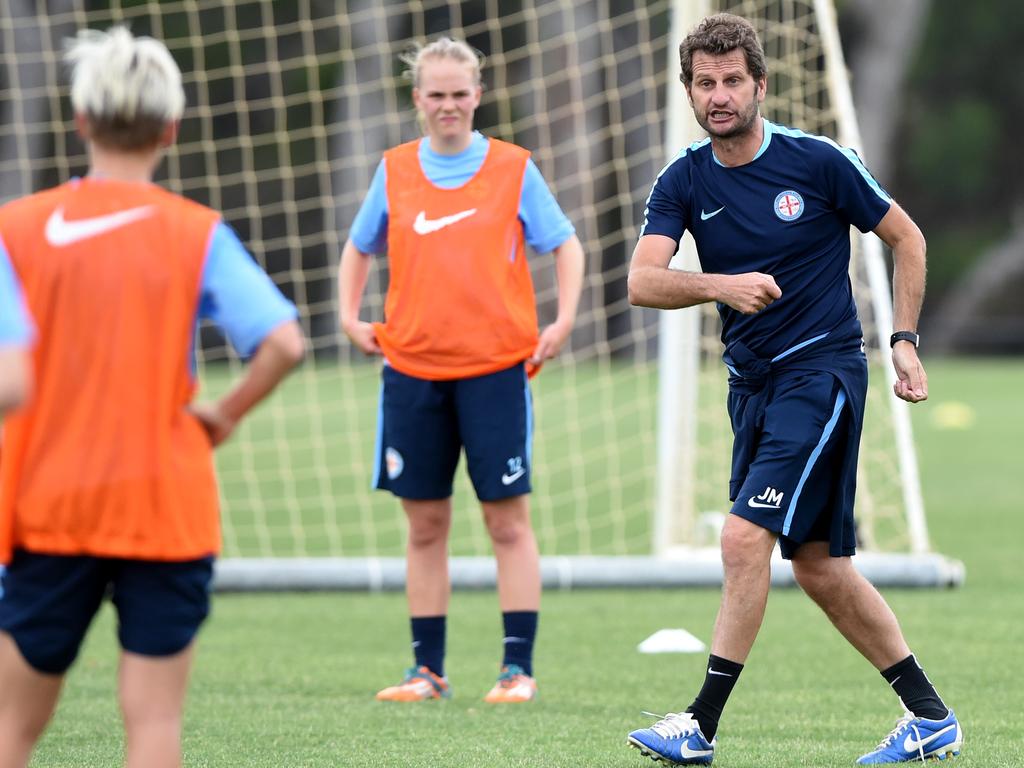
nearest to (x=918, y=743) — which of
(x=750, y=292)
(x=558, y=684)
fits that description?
(x=750, y=292)

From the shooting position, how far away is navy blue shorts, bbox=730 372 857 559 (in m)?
4.60

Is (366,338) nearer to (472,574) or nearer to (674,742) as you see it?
(674,742)

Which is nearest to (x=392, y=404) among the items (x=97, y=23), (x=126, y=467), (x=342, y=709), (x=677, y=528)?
(x=342, y=709)

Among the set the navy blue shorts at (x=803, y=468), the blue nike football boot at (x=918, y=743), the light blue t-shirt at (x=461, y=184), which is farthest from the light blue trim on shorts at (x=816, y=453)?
the light blue t-shirt at (x=461, y=184)

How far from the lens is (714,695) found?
15.2 ft

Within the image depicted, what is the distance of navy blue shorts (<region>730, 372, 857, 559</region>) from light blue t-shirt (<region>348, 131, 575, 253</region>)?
150cm

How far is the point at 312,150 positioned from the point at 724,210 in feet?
108

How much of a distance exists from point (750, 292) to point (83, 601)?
1.97m

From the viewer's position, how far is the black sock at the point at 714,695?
4637 millimetres

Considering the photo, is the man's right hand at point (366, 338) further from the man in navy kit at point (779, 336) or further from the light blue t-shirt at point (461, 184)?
the man in navy kit at point (779, 336)

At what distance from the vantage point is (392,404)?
5922mm

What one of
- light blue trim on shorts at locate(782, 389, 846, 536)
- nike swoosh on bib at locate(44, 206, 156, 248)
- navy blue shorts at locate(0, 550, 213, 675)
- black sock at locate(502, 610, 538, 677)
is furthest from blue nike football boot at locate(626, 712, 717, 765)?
nike swoosh on bib at locate(44, 206, 156, 248)

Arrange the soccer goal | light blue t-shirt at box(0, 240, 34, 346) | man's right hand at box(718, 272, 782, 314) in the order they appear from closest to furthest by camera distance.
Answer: light blue t-shirt at box(0, 240, 34, 346)
man's right hand at box(718, 272, 782, 314)
the soccer goal

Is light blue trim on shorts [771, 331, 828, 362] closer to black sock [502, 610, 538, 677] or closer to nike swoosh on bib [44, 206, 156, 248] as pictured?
black sock [502, 610, 538, 677]
